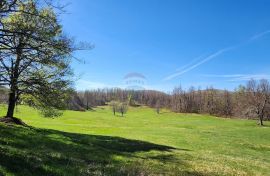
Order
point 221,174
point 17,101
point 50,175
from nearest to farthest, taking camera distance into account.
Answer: point 50,175, point 221,174, point 17,101

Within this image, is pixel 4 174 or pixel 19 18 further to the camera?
pixel 19 18

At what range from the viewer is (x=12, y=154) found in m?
13.3

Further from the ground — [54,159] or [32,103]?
[32,103]

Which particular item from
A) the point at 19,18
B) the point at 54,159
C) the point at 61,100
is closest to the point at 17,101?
the point at 61,100

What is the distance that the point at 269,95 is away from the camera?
370 ft

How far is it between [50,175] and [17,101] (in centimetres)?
2789

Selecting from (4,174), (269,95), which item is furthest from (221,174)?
(269,95)

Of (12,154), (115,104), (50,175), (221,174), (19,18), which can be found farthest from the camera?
(115,104)

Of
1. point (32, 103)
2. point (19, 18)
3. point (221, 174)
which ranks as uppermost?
point (19, 18)

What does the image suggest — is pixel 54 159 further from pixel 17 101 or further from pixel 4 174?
pixel 17 101

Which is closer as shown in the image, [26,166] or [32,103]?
[26,166]

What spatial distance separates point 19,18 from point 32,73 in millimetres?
5978

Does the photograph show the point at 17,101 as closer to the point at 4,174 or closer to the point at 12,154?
the point at 12,154

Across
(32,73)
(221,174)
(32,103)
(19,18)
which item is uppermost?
(19,18)
